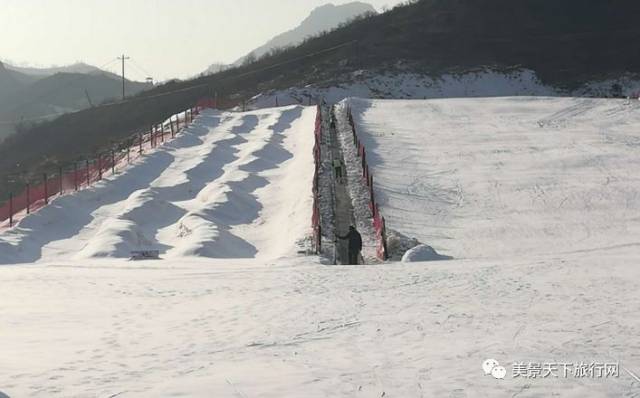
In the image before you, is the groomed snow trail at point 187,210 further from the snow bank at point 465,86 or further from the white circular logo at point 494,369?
the snow bank at point 465,86

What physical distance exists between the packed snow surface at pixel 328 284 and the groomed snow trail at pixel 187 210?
103 millimetres

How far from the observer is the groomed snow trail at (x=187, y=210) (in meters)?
19.9

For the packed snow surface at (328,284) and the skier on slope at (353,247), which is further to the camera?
the skier on slope at (353,247)

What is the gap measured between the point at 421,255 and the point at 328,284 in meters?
4.05

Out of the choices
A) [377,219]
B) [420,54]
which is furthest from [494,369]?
[420,54]

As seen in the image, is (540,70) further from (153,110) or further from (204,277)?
(204,277)

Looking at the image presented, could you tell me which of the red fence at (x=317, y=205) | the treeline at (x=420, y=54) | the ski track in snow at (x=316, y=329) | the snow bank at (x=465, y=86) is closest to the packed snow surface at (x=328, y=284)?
the ski track in snow at (x=316, y=329)

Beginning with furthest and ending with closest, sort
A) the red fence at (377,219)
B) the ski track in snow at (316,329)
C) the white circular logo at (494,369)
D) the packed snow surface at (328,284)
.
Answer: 1. the red fence at (377,219)
2. the packed snow surface at (328,284)
3. the white circular logo at (494,369)
4. the ski track in snow at (316,329)

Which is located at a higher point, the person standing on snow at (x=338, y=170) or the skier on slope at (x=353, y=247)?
the person standing on snow at (x=338, y=170)

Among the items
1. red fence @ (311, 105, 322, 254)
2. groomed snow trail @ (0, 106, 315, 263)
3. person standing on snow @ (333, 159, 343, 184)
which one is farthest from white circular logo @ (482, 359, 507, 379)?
person standing on snow @ (333, 159, 343, 184)

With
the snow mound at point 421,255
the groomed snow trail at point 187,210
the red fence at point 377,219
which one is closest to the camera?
the snow mound at point 421,255

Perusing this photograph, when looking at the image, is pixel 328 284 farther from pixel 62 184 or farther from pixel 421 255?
→ pixel 62 184

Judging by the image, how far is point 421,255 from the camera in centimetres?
1698

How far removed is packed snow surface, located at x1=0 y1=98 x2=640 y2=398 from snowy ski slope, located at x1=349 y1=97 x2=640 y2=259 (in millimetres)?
128
